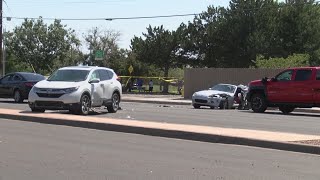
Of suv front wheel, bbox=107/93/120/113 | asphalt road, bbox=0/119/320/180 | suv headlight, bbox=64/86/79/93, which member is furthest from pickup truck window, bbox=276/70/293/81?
asphalt road, bbox=0/119/320/180

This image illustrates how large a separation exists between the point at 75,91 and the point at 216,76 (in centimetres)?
2262

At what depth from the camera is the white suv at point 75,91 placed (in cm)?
1788

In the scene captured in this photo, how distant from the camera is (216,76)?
39.5 meters

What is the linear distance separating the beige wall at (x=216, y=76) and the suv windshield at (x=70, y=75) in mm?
19836

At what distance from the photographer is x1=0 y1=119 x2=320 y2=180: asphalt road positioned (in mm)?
8422

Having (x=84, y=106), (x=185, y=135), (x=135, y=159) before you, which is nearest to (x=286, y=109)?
(x=84, y=106)

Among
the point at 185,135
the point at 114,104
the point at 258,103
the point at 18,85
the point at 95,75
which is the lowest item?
the point at 258,103

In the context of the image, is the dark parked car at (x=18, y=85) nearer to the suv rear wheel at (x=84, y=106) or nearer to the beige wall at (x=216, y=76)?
the suv rear wheel at (x=84, y=106)

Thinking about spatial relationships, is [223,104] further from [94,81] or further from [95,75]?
[94,81]

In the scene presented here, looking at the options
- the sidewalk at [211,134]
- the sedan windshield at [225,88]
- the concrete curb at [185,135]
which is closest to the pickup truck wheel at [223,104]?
the sedan windshield at [225,88]

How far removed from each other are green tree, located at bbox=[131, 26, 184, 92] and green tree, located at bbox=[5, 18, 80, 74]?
72.1 ft

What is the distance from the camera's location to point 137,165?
30.1 ft

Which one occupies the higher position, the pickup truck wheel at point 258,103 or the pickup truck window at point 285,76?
the pickup truck window at point 285,76

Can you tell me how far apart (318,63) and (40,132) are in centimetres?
5021
